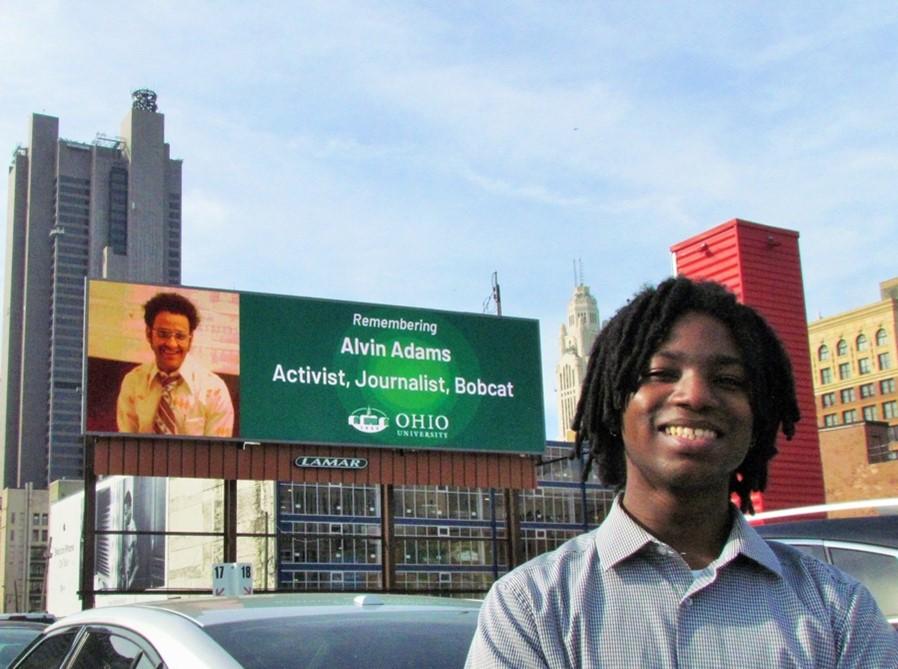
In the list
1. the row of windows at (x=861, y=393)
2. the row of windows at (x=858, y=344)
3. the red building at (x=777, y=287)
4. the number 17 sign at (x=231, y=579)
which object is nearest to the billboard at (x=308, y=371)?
the number 17 sign at (x=231, y=579)

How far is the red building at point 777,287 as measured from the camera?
18844 mm

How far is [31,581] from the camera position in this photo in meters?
A: 176

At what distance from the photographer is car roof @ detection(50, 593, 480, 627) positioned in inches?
153

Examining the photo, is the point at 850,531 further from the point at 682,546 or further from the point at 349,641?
the point at 682,546

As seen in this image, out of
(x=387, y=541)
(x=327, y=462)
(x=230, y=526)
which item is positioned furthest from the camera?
(x=387, y=541)

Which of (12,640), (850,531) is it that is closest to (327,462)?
(12,640)

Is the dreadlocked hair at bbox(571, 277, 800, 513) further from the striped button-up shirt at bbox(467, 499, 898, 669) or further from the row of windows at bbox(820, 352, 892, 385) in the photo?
the row of windows at bbox(820, 352, 892, 385)

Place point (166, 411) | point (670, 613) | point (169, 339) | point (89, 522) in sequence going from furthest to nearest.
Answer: point (169, 339) → point (166, 411) → point (89, 522) → point (670, 613)

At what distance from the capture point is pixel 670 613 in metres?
2.06

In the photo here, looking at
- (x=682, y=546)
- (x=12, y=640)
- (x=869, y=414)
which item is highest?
(x=869, y=414)

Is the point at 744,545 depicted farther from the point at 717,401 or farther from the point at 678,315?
the point at 678,315

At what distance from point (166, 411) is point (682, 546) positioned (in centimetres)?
2082

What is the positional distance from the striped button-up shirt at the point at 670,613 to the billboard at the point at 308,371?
20545mm

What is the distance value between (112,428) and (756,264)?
1118 cm
